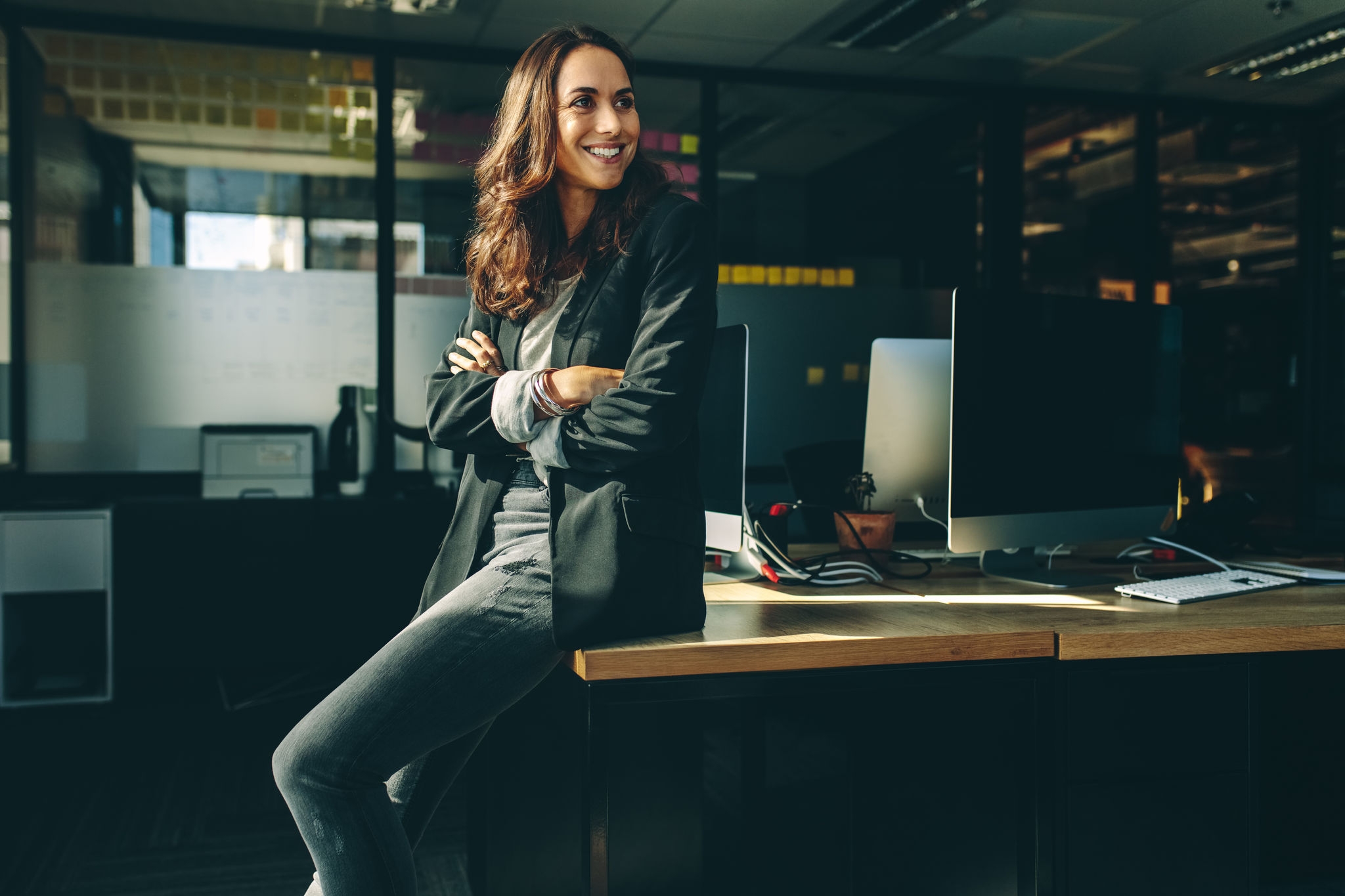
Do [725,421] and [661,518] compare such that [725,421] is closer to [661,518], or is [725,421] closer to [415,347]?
[661,518]

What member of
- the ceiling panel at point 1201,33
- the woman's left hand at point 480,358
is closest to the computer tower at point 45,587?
the woman's left hand at point 480,358

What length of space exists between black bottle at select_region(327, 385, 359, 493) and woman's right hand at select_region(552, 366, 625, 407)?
2.92 meters

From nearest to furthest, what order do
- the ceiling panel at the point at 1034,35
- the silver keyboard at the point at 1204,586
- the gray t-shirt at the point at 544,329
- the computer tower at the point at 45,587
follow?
the gray t-shirt at the point at 544,329, the silver keyboard at the point at 1204,586, the computer tower at the point at 45,587, the ceiling panel at the point at 1034,35

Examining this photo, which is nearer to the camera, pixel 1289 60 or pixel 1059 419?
pixel 1059 419

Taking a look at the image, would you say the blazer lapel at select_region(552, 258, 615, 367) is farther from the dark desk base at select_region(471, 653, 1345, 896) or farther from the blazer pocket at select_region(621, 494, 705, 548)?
the dark desk base at select_region(471, 653, 1345, 896)

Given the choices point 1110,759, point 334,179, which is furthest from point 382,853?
point 334,179

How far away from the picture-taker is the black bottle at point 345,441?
13.2ft

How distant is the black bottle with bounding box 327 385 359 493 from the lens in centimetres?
402

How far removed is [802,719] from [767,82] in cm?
346

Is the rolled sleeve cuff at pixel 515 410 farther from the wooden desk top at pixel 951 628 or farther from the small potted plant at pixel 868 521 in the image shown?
the small potted plant at pixel 868 521

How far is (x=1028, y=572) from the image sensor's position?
2.01 metres

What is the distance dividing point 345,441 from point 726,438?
8.46 ft

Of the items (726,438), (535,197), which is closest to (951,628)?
(726,438)

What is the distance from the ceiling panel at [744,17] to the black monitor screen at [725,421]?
2.35 meters
